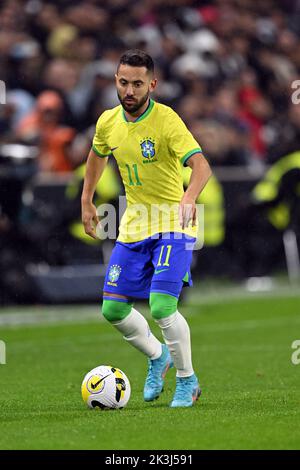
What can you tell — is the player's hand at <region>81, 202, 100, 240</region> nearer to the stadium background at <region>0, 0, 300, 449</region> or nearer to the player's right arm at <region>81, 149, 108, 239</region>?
the player's right arm at <region>81, 149, 108, 239</region>

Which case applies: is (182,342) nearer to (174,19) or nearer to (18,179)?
(18,179)

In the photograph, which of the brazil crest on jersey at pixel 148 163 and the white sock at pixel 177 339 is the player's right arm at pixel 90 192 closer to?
the brazil crest on jersey at pixel 148 163

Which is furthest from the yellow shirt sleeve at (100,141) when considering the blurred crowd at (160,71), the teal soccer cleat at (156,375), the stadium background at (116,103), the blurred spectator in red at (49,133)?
the blurred spectator in red at (49,133)

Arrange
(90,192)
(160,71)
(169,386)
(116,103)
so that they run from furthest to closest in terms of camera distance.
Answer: (160,71)
(116,103)
(169,386)
(90,192)

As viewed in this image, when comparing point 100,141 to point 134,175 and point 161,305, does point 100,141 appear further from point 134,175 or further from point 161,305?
point 161,305

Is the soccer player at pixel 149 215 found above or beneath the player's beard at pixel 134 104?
beneath

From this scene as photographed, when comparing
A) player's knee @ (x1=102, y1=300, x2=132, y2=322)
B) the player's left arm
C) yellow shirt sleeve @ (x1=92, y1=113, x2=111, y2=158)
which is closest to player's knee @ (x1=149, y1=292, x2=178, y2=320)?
player's knee @ (x1=102, y1=300, x2=132, y2=322)

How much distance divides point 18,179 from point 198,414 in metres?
8.46

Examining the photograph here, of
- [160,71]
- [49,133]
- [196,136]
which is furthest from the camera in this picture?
[160,71]

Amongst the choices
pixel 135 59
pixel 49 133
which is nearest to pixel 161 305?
pixel 135 59

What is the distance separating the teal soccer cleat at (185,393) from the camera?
798 cm

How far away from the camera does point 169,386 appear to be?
31.3ft

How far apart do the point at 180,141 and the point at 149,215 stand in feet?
1.91

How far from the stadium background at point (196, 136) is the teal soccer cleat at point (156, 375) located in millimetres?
2686
